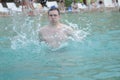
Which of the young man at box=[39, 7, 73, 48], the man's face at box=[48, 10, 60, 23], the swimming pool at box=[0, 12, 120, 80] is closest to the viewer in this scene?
the swimming pool at box=[0, 12, 120, 80]

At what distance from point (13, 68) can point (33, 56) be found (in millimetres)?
1215

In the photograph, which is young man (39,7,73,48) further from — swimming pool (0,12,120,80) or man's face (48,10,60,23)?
man's face (48,10,60,23)

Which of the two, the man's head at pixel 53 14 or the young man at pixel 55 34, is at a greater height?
the man's head at pixel 53 14

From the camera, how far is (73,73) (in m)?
6.31

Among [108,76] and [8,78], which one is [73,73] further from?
[8,78]

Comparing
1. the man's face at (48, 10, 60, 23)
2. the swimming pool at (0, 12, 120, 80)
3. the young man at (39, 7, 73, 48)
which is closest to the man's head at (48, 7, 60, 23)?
the man's face at (48, 10, 60, 23)

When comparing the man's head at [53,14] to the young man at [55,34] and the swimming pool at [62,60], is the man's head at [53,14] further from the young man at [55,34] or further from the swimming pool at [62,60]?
the swimming pool at [62,60]

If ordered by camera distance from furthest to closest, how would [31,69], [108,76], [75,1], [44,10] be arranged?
[75,1]
[44,10]
[31,69]
[108,76]

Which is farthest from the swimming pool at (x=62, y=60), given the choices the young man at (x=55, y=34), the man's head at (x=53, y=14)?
the man's head at (x=53, y=14)

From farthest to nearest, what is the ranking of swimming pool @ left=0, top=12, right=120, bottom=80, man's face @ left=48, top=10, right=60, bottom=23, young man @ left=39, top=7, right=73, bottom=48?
young man @ left=39, top=7, right=73, bottom=48, man's face @ left=48, top=10, right=60, bottom=23, swimming pool @ left=0, top=12, right=120, bottom=80

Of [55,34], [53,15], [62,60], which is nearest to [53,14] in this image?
[53,15]

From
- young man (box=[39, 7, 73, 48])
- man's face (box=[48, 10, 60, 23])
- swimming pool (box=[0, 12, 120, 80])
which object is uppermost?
man's face (box=[48, 10, 60, 23])

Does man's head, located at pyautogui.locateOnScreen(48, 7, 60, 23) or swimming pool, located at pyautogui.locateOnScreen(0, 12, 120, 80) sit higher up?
man's head, located at pyautogui.locateOnScreen(48, 7, 60, 23)

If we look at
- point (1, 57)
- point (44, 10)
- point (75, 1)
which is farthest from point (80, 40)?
point (75, 1)
